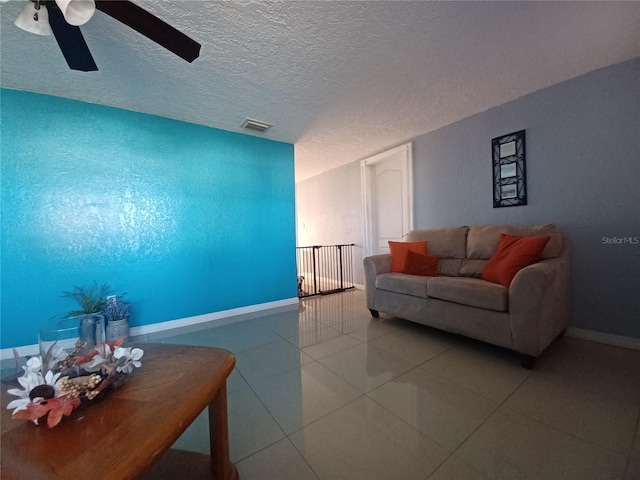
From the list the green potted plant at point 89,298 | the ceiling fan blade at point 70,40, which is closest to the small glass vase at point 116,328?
the green potted plant at point 89,298

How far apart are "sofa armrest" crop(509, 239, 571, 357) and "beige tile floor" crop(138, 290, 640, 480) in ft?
0.66

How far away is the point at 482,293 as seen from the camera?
1749mm

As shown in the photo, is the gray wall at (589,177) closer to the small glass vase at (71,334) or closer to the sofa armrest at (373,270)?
the sofa armrest at (373,270)

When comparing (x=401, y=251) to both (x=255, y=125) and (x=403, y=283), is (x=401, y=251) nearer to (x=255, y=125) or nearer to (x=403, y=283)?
(x=403, y=283)

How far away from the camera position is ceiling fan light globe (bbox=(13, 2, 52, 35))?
1.07 m

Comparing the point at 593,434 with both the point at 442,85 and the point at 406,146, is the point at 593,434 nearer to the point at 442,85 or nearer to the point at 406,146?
the point at 442,85

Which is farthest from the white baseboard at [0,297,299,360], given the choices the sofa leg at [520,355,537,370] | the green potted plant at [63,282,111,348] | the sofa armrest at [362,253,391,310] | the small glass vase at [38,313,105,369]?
the sofa leg at [520,355,537,370]

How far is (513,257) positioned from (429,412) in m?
1.44

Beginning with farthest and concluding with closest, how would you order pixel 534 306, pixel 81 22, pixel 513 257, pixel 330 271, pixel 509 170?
pixel 330 271 → pixel 509 170 → pixel 513 257 → pixel 534 306 → pixel 81 22

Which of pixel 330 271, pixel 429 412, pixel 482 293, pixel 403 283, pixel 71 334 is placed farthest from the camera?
pixel 330 271

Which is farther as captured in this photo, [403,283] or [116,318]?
[403,283]

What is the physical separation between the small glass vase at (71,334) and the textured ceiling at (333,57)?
A: 1.78 m

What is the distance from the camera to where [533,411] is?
3.92 ft

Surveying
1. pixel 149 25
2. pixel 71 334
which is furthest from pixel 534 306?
pixel 149 25
